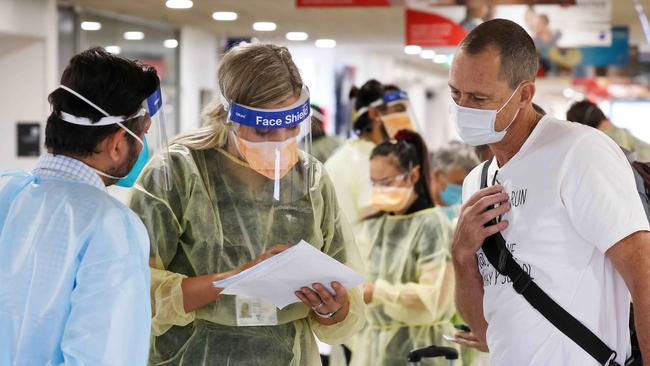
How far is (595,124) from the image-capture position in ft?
19.6

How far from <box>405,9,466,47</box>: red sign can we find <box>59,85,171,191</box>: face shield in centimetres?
779

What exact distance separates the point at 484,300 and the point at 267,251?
614 mm

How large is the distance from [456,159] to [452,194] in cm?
22

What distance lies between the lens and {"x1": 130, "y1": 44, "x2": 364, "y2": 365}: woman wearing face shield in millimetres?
2982

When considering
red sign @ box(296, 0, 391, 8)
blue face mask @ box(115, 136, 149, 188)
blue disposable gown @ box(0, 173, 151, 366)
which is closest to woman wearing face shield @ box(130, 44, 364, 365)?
blue face mask @ box(115, 136, 149, 188)

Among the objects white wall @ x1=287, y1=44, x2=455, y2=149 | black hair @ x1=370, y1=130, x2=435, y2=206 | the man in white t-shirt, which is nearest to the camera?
Answer: the man in white t-shirt

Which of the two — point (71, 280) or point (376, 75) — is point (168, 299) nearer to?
point (71, 280)

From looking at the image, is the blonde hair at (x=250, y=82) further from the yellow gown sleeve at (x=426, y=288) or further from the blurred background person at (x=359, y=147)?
the blurred background person at (x=359, y=147)

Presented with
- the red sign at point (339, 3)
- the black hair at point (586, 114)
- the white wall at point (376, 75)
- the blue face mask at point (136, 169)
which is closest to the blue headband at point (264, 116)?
the blue face mask at point (136, 169)

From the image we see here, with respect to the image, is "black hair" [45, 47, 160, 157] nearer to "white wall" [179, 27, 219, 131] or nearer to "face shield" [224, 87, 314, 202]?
"face shield" [224, 87, 314, 202]

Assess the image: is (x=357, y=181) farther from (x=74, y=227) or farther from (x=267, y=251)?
(x=74, y=227)

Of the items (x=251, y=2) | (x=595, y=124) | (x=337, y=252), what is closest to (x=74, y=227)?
(x=337, y=252)

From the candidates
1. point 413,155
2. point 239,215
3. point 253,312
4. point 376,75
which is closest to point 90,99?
point 239,215

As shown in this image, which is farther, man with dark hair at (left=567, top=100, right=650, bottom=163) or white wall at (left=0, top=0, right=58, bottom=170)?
Answer: white wall at (left=0, top=0, right=58, bottom=170)
